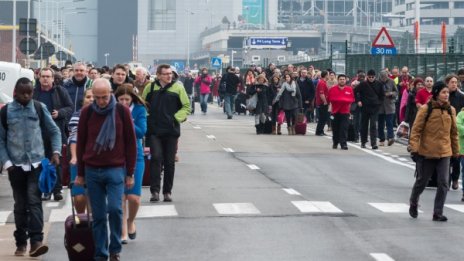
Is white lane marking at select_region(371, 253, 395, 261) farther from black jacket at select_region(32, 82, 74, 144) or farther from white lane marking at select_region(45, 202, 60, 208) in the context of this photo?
black jacket at select_region(32, 82, 74, 144)

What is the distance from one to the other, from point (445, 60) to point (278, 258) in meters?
25.1

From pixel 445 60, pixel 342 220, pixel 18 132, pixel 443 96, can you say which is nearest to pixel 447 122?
pixel 443 96

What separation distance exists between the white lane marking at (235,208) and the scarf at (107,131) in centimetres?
509

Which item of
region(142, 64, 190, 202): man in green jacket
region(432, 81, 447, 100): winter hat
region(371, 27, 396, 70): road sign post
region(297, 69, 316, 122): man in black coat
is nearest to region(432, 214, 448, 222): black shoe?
region(432, 81, 447, 100): winter hat

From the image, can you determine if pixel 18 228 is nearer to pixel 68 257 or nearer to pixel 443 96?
pixel 68 257

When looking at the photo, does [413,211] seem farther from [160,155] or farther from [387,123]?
[387,123]

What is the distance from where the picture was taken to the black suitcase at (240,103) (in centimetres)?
5672

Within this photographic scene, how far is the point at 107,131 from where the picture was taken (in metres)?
12.6

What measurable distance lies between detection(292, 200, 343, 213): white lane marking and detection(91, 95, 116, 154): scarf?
558 cm

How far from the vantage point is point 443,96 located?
17734 mm

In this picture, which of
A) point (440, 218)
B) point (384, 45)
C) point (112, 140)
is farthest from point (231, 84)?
point (112, 140)

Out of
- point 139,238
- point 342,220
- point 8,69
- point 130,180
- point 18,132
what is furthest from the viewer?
point 8,69

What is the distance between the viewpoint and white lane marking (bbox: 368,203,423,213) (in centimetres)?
1838

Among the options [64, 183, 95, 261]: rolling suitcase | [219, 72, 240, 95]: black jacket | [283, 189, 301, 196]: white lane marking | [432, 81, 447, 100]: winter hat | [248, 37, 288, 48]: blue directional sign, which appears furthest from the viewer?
[248, 37, 288, 48]: blue directional sign
